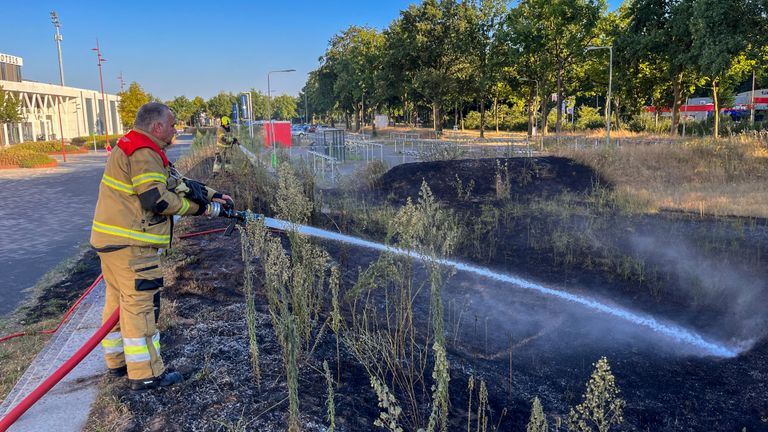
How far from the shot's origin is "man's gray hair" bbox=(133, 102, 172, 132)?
3.29m

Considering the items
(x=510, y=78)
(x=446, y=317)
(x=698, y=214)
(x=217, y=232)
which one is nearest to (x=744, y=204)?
(x=698, y=214)

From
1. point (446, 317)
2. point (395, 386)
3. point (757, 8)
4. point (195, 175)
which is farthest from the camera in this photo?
point (757, 8)

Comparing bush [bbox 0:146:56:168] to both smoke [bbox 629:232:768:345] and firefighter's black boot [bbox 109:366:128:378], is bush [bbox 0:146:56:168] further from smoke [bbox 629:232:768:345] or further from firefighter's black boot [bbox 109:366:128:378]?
smoke [bbox 629:232:768:345]

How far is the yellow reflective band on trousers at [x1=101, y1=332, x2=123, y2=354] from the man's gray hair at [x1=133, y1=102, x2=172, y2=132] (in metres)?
1.33

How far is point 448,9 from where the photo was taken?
42500 millimetres

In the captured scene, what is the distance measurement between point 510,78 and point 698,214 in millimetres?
35150

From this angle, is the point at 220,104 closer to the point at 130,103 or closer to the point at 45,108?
the point at 45,108

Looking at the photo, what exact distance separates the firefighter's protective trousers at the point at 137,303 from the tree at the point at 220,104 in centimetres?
10256

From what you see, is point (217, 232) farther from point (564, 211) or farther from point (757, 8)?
point (757, 8)

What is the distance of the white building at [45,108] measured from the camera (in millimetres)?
49094

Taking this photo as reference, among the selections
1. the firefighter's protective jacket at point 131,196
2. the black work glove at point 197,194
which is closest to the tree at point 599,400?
the firefighter's protective jacket at point 131,196

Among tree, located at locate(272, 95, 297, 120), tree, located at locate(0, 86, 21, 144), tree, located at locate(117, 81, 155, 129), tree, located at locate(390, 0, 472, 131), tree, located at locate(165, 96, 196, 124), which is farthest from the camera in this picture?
tree, located at locate(272, 95, 297, 120)

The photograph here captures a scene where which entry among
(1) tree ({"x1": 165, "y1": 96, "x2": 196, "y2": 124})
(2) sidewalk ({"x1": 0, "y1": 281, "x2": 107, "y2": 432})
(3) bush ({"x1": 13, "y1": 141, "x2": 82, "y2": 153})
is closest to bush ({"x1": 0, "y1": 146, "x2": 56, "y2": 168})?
(3) bush ({"x1": 13, "y1": 141, "x2": 82, "y2": 153})

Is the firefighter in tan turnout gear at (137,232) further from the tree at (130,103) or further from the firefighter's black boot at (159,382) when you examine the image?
the tree at (130,103)
